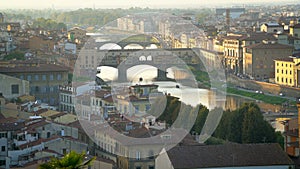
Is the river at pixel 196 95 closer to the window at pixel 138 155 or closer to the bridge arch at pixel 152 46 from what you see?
the bridge arch at pixel 152 46

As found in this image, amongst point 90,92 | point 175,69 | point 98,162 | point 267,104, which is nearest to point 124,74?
point 175,69

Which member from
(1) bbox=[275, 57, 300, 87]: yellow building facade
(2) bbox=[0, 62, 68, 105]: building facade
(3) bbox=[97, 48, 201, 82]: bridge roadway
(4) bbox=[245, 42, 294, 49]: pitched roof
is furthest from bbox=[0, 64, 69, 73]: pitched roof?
(3) bbox=[97, 48, 201, 82]: bridge roadway

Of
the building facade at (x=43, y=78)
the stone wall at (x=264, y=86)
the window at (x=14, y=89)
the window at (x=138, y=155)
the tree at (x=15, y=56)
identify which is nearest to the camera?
the window at (x=138, y=155)

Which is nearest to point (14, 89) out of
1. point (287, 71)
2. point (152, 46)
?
point (287, 71)

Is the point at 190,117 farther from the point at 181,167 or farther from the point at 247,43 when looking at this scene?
the point at 247,43

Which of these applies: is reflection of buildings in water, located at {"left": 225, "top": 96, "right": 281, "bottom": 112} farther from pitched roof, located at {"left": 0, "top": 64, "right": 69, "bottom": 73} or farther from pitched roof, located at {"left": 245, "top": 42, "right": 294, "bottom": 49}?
pitched roof, located at {"left": 245, "top": 42, "right": 294, "bottom": 49}

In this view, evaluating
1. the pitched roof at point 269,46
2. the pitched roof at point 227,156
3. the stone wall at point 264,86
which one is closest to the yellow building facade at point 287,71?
the stone wall at point 264,86

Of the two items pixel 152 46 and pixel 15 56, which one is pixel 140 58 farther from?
pixel 15 56

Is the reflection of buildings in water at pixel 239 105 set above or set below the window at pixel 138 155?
below

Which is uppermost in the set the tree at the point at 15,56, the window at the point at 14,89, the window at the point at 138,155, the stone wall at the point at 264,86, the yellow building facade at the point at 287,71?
the window at the point at 138,155
